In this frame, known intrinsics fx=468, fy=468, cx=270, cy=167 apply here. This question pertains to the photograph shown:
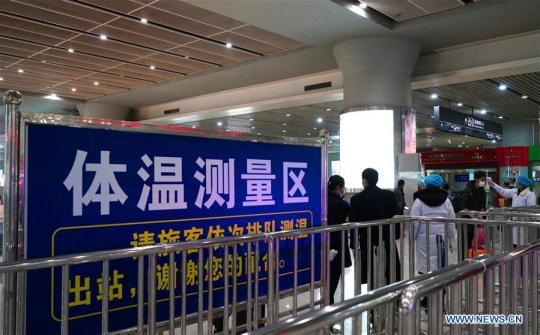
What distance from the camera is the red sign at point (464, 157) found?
17016 mm

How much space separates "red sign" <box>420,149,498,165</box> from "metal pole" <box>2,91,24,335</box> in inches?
679

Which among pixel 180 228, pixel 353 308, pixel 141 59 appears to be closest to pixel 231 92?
pixel 141 59

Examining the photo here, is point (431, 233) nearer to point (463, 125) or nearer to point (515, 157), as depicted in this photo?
point (463, 125)

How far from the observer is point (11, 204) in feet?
7.39

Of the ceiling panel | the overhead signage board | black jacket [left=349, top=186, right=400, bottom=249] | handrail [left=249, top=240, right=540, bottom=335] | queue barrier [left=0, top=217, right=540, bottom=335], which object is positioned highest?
the ceiling panel

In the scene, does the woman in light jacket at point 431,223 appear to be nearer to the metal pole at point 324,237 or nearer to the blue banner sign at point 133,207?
the metal pole at point 324,237

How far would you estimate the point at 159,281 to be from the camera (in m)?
2.85

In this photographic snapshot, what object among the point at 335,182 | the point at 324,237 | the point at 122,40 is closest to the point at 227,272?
the point at 324,237

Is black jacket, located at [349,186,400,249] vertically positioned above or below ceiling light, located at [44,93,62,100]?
below

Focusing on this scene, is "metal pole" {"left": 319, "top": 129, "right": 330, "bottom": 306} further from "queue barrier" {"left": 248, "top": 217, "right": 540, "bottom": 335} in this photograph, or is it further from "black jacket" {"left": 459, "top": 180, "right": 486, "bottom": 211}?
"black jacket" {"left": 459, "top": 180, "right": 486, "bottom": 211}

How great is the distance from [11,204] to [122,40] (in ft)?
30.2

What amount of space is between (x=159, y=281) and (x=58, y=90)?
1602 cm

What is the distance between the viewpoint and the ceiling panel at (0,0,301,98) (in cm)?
876

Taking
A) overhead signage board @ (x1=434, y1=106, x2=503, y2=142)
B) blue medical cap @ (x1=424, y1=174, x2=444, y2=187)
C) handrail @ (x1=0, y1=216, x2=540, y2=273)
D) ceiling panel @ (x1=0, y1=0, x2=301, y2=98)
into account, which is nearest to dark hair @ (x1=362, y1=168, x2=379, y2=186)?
blue medical cap @ (x1=424, y1=174, x2=444, y2=187)
